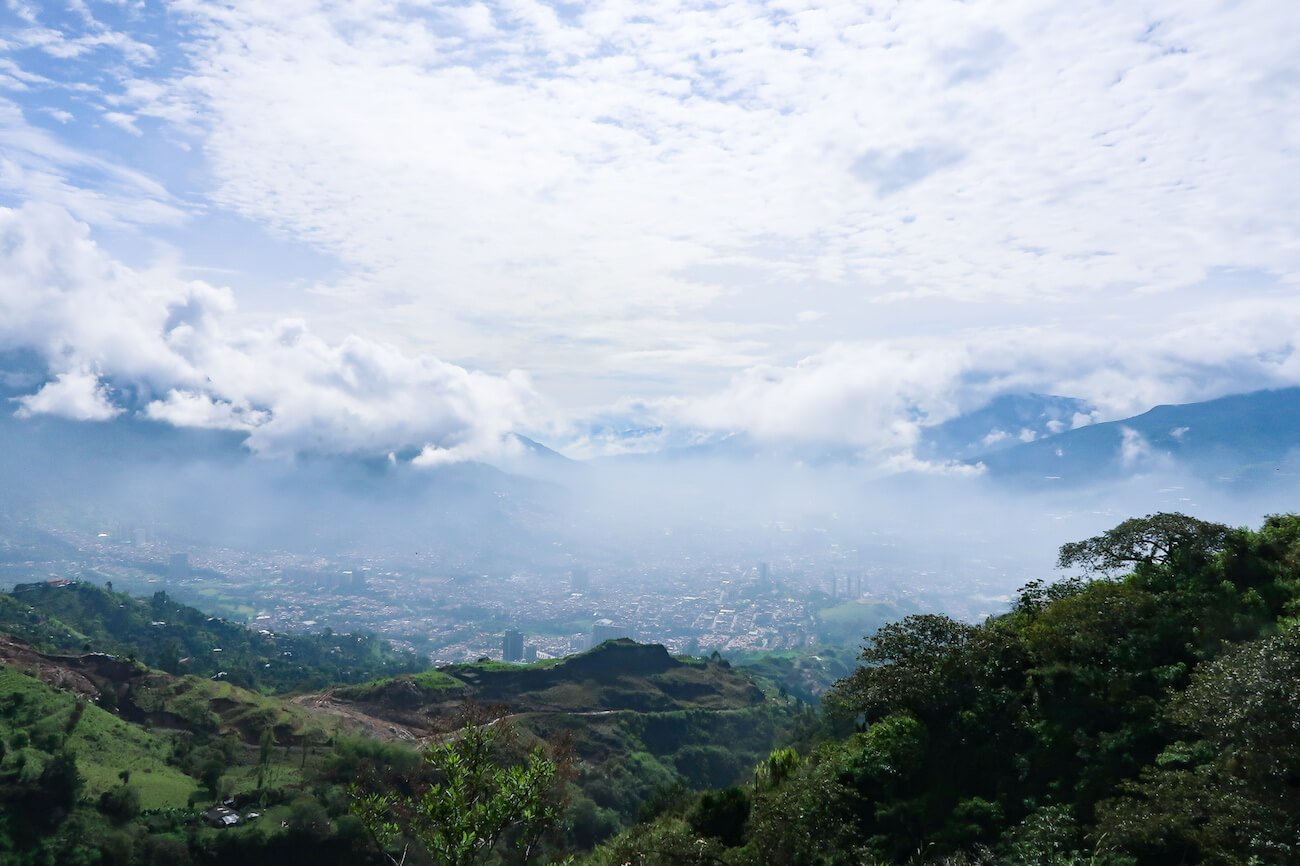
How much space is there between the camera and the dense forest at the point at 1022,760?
12.0 m

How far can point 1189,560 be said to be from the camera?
24.3m

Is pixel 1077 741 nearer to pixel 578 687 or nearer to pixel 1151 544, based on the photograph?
pixel 1151 544

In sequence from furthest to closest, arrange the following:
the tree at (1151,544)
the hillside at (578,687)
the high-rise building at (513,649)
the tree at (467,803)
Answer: the high-rise building at (513,649) < the hillside at (578,687) < the tree at (1151,544) < the tree at (467,803)

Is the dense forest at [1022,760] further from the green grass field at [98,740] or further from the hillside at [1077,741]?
the green grass field at [98,740]

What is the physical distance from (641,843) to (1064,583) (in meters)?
20.3

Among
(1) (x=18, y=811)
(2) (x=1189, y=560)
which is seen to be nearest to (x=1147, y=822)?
(2) (x=1189, y=560)

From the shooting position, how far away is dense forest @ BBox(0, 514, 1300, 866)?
12.0 m

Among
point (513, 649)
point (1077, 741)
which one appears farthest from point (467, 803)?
point (513, 649)

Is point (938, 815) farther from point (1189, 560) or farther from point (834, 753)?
point (1189, 560)

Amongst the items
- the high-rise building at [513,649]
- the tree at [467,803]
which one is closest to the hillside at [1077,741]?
the tree at [467,803]

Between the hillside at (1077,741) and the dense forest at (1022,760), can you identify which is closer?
the dense forest at (1022,760)

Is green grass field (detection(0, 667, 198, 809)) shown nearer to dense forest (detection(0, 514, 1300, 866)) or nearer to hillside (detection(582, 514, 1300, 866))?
dense forest (detection(0, 514, 1300, 866))

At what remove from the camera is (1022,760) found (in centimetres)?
1912

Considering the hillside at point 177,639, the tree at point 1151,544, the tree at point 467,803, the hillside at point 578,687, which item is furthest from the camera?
the hillside at point 177,639
